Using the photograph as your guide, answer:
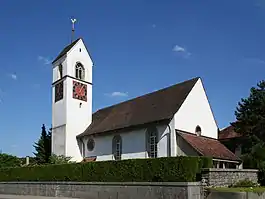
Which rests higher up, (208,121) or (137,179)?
(208,121)

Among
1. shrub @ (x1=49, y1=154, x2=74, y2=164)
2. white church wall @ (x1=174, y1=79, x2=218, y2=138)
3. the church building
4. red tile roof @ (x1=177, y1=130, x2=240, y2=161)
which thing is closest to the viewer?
red tile roof @ (x1=177, y1=130, x2=240, y2=161)

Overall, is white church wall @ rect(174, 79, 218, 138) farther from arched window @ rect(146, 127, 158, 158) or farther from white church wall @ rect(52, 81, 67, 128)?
white church wall @ rect(52, 81, 67, 128)

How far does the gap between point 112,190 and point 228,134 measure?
1926 cm

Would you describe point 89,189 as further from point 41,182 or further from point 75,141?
point 75,141

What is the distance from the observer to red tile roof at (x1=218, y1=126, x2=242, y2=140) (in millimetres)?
38991

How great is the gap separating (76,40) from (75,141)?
1291 centimetres

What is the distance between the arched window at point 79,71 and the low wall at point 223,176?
26.4m

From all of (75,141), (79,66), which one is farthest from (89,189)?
(79,66)

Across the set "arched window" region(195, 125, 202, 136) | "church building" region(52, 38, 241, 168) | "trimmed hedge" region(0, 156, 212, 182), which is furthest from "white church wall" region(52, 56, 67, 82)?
"arched window" region(195, 125, 202, 136)

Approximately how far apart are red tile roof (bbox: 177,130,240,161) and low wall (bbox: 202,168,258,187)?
632 centimetres

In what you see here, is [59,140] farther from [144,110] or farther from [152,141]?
[152,141]

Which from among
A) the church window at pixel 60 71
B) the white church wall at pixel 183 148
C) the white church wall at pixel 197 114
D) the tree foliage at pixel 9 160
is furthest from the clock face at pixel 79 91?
the white church wall at pixel 183 148

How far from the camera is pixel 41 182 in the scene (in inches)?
1231

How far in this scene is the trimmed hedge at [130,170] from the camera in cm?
2105
